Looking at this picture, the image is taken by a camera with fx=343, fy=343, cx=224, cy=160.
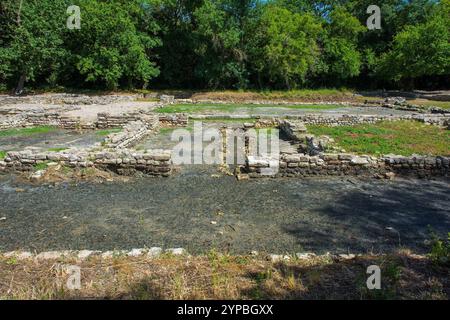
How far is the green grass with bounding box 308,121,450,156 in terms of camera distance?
12.5 metres

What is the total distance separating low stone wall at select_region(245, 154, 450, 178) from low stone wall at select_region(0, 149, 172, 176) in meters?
2.50

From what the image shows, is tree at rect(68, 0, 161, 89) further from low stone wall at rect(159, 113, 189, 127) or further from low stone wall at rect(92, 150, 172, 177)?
low stone wall at rect(92, 150, 172, 177)

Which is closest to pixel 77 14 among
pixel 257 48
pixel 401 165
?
pixel 257 48

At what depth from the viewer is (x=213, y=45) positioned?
39.9 metres

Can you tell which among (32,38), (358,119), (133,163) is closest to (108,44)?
(32,38)

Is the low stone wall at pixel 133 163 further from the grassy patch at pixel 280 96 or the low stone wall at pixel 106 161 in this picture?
the grassy patch at pixel 280 96

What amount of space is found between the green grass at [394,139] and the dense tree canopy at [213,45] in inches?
869

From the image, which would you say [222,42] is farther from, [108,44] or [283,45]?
[108,44]

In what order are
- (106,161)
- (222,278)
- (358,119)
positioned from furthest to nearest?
(358,119) < (106,161) < (222,278)

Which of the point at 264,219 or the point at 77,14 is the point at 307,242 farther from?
the point at 77,14

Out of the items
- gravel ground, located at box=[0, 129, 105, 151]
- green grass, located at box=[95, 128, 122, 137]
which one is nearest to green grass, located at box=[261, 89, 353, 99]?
green grass, located at box=[95, 128, 122, 137]

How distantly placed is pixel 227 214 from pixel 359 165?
4718mm

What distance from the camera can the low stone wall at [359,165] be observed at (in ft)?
31.9

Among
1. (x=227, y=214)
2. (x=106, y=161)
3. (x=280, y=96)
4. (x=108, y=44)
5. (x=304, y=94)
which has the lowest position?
(x=227, y=214)
